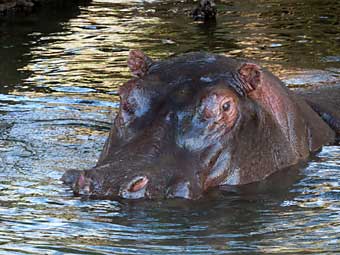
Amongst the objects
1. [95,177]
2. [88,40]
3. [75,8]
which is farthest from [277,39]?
[95,177]

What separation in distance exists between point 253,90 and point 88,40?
7.53 m

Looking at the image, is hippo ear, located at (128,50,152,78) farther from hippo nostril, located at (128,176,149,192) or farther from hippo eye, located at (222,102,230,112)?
hippo nostril, located at (128,176,149,192)

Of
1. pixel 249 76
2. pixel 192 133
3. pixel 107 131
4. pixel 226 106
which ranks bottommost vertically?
pixel 107 131

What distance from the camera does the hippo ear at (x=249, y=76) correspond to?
669 centimetres

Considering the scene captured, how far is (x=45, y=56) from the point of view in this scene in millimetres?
12664

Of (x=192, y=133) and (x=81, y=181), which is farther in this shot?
(x=192, y=133)

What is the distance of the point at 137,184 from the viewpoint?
567cm

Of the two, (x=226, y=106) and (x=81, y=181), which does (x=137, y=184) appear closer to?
(x=81, y=181)

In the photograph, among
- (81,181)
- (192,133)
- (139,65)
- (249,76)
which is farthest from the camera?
(139,65)

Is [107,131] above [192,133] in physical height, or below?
below

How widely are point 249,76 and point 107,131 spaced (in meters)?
2.02

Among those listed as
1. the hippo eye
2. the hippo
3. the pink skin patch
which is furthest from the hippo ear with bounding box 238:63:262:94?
the pink skin patch

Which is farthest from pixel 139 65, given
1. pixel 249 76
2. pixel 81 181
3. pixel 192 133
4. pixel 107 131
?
pixel 107 131

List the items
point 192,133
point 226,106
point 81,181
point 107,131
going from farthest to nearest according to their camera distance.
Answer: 1. point 107,131
2. point 226,106
3. point 192,133
4. point 81,181
